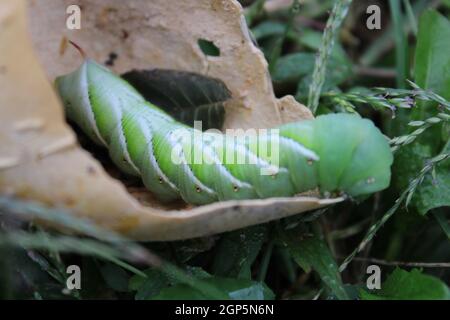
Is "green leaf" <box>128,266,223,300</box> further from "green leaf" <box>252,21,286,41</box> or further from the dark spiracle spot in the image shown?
"green leaf" <box>252,21,286,41</box>

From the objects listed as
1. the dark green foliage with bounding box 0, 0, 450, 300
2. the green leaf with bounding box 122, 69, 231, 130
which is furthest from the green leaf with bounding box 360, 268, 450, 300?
the green leaf with bounding box 122, 69, 231, 130

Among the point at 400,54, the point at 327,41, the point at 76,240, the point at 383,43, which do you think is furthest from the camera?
the point at 383,43

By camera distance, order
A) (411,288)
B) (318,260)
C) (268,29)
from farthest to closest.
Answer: (268,29), (318,260), (411,288)

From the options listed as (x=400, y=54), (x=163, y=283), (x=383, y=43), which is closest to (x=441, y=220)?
(x=400, y=54)

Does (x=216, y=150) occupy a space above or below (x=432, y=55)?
below

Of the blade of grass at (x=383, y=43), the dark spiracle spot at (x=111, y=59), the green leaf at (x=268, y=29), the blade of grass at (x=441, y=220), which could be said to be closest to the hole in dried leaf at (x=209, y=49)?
the dark spiracle spot at (x=111, y=59)

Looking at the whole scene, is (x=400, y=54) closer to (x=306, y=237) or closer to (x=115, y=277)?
(x=306, y=237)
